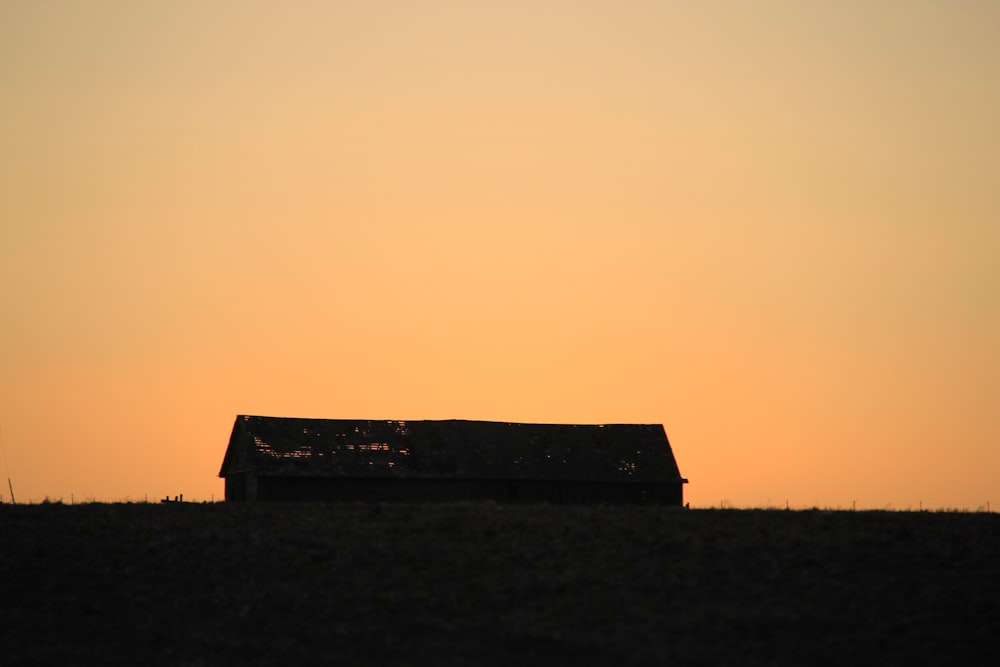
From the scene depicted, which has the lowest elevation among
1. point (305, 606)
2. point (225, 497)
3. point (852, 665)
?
point (852, 665)

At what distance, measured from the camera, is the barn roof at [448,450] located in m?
67.5

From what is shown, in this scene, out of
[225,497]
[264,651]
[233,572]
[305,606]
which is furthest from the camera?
[225,497]

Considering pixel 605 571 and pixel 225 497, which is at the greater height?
pixel 225 497

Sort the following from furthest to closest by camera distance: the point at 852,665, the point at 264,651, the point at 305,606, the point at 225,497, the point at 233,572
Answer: the point at 225,497 < the point at 233,572 < the point at 305,606 < the point at 264,651 < the point at 852,665

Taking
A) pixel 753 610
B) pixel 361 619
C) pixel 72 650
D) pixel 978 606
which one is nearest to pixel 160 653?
pixel 72 650

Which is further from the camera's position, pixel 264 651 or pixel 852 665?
pixel 264 651

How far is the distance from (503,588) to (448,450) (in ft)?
97.7

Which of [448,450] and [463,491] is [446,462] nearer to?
[448,450]

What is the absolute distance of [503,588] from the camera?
1609 inches

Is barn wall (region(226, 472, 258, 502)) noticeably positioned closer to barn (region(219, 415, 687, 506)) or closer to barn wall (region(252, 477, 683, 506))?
barn (region(219, 415, 687, 506))

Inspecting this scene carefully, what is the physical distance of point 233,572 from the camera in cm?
4353

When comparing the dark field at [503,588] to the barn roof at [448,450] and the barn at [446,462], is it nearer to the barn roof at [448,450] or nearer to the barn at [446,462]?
the barn at [446,462]

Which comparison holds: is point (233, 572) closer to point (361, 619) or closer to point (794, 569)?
point (361, 619)

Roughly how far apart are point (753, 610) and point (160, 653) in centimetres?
1610
